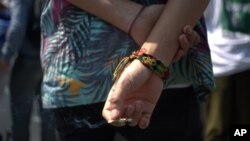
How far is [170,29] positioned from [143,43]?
0.10 meters

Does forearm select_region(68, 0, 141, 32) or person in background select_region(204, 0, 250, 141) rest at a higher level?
forearm select_region(68, 0, 141, 32)

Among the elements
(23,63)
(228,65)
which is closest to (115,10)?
(228,65)

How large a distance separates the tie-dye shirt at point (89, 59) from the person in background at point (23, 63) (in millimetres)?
2108

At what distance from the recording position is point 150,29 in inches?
62.7

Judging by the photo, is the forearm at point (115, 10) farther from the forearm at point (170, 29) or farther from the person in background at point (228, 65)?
the person in background at point (228, 65)

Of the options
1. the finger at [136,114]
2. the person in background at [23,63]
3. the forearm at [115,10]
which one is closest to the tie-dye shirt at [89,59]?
the forearm at [115,10]

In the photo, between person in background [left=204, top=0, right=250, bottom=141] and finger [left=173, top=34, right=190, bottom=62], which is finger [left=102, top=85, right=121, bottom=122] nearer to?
finger [left=173, top=34, right=190, bottom=62]

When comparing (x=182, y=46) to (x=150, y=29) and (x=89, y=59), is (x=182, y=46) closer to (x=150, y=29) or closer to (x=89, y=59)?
(x=150, y=29)

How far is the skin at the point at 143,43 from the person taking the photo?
1.44 metres

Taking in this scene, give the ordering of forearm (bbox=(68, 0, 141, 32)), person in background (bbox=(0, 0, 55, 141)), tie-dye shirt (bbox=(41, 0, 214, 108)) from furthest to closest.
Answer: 1. person in background (bbox=(0, 0, 55, 141))
2. tie-dye shirt (bbox=(41, 0, 214, 108))
3. forearm (bbox=(68, 0, 141, 32))

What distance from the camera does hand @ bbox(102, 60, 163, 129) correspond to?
1.43 m

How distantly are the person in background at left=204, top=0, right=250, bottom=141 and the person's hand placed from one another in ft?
5.22

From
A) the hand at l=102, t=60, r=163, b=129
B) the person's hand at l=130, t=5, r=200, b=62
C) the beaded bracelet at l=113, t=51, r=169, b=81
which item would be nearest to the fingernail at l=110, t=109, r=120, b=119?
the hand at l=102, t=60, r=163, b=129

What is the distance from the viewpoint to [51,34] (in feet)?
6.10
